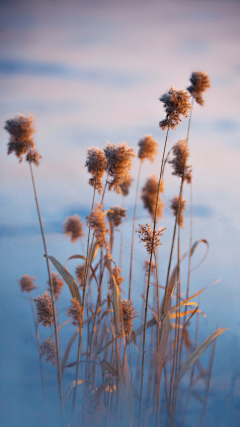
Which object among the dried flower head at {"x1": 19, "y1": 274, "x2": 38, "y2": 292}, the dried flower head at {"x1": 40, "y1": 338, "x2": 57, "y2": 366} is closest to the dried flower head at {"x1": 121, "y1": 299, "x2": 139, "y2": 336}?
the dried flower head at {"x1": 40, "y1": 338, "x2": 57, "y2": 366}

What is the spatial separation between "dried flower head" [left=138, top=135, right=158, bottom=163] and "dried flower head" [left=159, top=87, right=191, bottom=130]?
7.1 inches

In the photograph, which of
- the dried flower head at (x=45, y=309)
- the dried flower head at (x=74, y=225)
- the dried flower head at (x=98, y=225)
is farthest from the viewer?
the dried flower head at (x=74, y=225)

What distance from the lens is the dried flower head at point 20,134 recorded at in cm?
58

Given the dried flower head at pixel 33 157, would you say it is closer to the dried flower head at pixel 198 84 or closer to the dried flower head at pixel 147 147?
the dried flower head at pixel 147 147

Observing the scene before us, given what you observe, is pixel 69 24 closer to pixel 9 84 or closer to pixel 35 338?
pixel 9 84

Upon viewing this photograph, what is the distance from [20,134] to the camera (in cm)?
59

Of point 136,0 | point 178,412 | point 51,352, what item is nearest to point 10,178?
point 51,352

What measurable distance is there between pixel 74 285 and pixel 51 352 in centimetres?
22

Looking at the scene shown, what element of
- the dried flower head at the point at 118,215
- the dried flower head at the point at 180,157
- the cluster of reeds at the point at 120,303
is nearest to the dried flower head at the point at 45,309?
the cluster of reeds at the point at 120,303

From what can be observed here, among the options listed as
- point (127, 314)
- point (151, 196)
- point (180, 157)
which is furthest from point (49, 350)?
point (180, 157)

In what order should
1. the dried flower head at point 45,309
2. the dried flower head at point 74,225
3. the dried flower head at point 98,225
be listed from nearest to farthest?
the dried flower head at point 98,225 → the dried flower head at point 45,309 → the dried flower head at point 74,225

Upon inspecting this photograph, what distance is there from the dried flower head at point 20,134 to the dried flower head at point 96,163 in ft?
0.46

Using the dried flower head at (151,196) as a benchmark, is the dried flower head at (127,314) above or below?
below

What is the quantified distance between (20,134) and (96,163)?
186 millimetres
